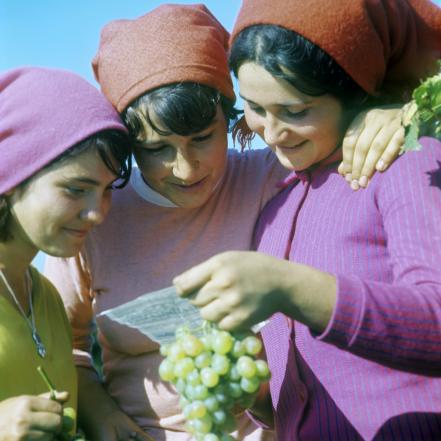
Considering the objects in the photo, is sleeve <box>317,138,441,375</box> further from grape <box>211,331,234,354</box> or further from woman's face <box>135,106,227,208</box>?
woman's face <box>135,106,227,208</box>

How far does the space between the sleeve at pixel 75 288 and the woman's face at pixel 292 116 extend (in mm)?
975

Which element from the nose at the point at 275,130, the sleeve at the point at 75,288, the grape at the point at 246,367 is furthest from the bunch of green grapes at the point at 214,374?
Result: the sleeve at the point at 75,288

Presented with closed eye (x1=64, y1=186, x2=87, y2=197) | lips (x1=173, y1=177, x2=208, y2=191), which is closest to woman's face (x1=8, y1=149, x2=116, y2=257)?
closed eye (x1=64, y1=186, x2=87, y2=197)

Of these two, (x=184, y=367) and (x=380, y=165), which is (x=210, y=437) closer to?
(x=184, y=367)

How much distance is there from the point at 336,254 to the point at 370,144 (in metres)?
0.32

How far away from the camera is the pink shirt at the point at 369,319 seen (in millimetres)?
1463

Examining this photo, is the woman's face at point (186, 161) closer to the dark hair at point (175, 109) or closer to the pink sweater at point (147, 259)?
the dark hair at point (175, 109)

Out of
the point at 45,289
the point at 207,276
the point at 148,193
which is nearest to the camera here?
the point at 207,276

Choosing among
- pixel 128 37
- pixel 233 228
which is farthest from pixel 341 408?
pixel 128 37

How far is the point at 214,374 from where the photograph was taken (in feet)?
4.83

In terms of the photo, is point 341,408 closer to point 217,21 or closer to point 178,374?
point 178,374

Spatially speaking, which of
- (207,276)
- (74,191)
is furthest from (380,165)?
(74,191)

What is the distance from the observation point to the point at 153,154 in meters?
2.35

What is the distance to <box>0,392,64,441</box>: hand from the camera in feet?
5.53
